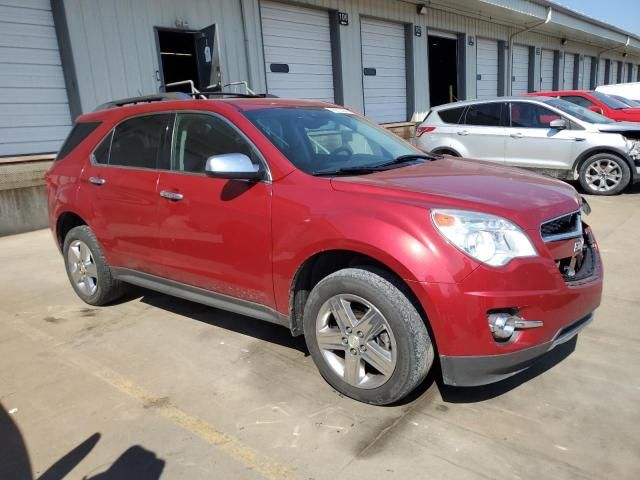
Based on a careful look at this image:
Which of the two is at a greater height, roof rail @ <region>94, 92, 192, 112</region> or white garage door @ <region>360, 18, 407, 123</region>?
white garage door @ <region>360, 18, 407, 123</region>

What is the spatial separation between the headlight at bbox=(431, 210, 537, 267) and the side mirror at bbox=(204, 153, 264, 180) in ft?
3.75

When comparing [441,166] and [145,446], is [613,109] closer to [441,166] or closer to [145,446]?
[441,166]

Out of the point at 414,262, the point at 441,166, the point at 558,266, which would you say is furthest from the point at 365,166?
the point at 558,266

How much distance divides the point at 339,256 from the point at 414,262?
0.59 m

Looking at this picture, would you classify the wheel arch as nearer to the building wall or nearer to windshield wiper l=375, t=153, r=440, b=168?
windshield wiper l=375, t=153, r=440, b=168

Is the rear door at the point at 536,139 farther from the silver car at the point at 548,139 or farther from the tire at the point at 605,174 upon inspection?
the tire at the point at 605,174

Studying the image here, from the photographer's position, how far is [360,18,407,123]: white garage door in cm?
1455

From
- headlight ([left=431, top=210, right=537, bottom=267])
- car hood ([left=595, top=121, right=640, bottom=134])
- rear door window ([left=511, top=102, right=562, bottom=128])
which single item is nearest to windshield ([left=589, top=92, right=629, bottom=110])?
car hood ([left=595, top=121, right=640, bottom=134])

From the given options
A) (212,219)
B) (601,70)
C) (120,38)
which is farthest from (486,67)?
(212,219)

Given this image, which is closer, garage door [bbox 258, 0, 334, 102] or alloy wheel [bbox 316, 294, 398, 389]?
alloy wheel [bbox 316, 294, 398, 389]

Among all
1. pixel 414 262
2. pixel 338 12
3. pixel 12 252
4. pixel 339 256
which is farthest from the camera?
pixel 338 12

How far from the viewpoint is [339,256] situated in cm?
301

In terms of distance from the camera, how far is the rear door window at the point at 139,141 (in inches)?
154

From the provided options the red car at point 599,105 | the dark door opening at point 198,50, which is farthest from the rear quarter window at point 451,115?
the dark door opening at point 198,50
